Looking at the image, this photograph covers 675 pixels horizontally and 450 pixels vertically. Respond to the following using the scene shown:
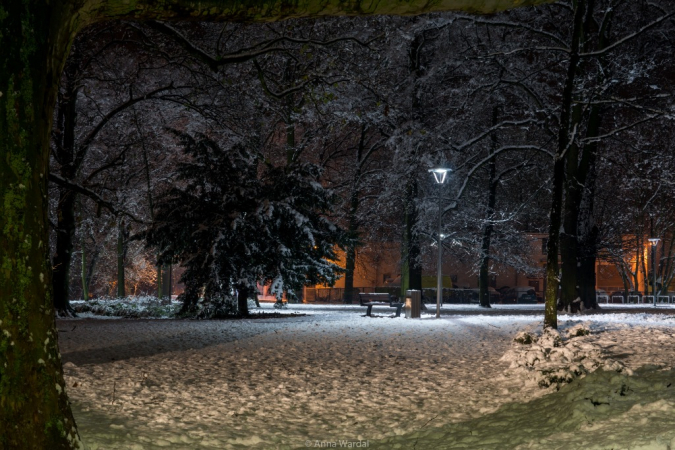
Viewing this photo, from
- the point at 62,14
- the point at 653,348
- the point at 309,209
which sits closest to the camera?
the point at 62,14

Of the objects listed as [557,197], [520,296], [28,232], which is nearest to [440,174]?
[557,197]

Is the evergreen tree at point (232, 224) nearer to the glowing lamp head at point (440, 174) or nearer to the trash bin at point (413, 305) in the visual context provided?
the trash bin at point (413, 305)

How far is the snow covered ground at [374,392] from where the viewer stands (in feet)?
19.4

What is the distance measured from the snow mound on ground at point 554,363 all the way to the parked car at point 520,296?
38662mm

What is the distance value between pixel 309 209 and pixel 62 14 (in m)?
16.5

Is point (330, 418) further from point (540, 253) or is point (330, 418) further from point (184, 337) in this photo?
point (540, 253)

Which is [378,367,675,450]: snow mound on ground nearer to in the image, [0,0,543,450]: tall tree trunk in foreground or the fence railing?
[0,0,543,450]: tall tree trunk in foreground

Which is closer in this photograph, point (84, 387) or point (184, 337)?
point (84, 387)

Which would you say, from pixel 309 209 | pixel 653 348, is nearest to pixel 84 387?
pixel 653 348

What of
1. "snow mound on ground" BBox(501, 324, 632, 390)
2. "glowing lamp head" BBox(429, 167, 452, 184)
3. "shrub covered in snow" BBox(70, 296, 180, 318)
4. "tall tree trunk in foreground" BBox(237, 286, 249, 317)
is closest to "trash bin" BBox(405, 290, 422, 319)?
"glowing lamp head" BBox(429, 167, 452, 184)

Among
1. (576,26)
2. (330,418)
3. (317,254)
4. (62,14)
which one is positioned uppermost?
(576,26)

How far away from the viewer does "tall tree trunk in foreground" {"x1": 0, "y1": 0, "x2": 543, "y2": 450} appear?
4219 mm

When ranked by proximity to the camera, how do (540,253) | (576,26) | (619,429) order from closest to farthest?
(619,429), (576,26), (540,253)

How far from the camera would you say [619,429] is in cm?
530
